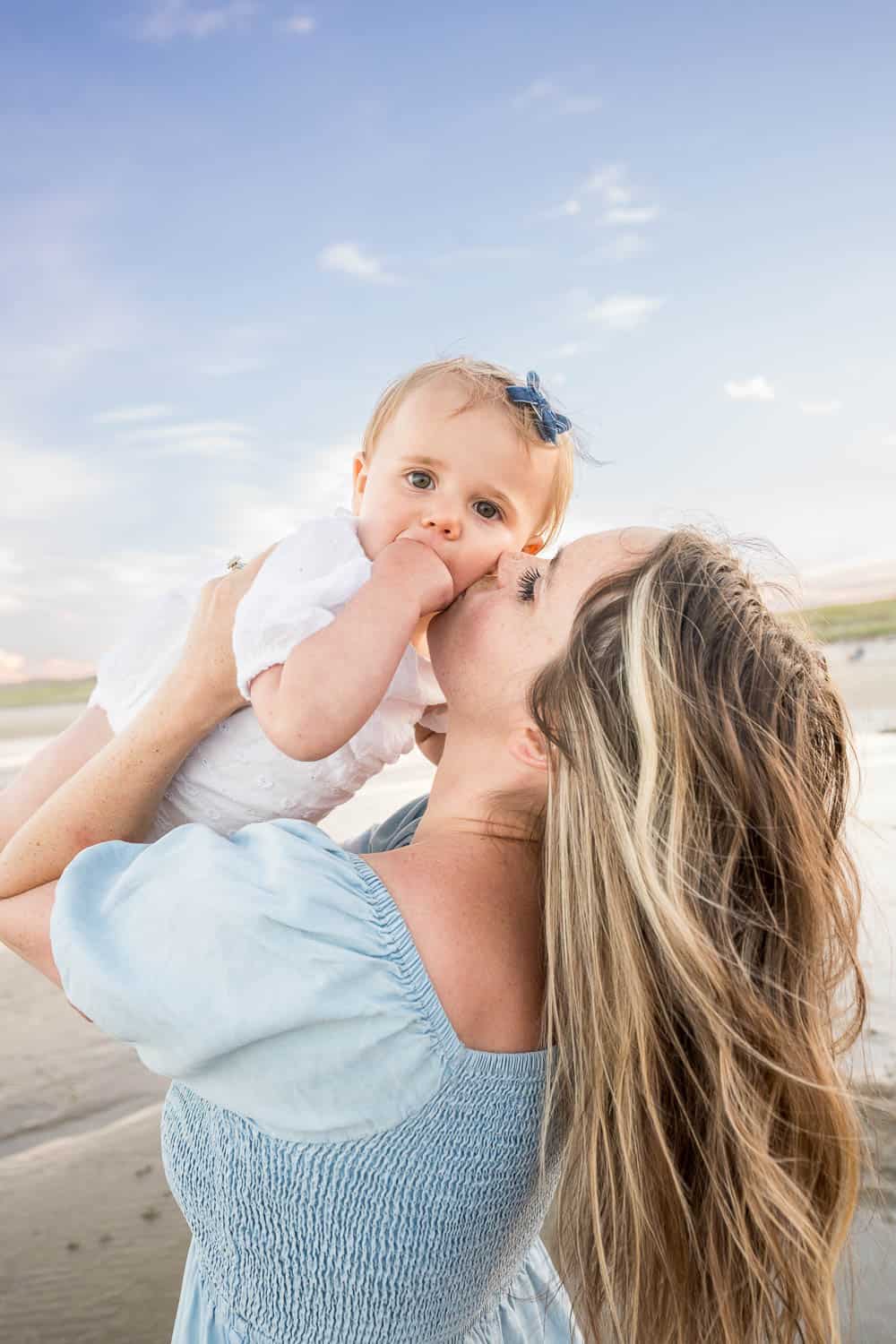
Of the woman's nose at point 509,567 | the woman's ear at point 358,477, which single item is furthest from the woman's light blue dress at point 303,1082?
the woman's ear at point 358,477

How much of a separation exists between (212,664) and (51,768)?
653 millimetres

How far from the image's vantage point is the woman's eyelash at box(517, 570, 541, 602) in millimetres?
1884

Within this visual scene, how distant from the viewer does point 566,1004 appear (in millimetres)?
1562

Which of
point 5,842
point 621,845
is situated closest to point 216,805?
point 5,842

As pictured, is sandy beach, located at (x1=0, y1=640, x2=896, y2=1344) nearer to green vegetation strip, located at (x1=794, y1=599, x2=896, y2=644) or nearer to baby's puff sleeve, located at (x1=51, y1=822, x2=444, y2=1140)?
baby's puff sleeve, located at (x1=51, y1=822, x2=444, y2=1140)

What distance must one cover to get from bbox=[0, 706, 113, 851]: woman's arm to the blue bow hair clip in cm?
121

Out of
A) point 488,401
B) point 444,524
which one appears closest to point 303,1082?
point 444,524

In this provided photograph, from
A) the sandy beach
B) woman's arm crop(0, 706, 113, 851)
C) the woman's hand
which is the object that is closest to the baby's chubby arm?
the woman's hand

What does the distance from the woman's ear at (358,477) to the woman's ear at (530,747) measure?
88 centimetres

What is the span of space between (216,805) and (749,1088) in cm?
118

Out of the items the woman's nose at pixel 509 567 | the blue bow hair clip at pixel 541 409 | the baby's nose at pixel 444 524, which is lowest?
the woman's nose at pixel 509 567

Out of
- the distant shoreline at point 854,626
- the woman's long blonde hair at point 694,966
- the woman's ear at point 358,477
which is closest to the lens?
the woman's long blonde hair at point 694,966

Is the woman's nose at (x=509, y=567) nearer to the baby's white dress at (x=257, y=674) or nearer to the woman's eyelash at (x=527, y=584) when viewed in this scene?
the woman's eyelash at (x=527, y=584)

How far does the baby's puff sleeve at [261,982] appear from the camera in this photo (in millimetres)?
1283
